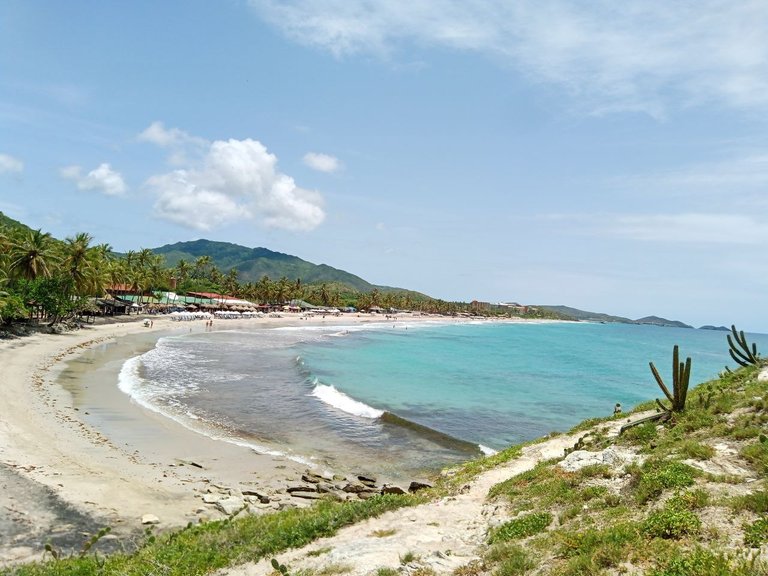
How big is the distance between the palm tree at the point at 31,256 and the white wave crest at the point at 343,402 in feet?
129

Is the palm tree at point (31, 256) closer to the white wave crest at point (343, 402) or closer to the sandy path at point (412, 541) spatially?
the white wave crest at point (343, 402)

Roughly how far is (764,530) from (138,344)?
60.0 meters

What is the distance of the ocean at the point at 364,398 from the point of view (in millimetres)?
24109

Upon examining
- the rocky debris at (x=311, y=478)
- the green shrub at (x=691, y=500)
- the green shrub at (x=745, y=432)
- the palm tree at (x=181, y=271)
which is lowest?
the rocky debris at (x=311, y=478)

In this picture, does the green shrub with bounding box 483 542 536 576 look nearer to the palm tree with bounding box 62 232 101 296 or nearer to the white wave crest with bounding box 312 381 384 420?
the white wave crest with bounding box 312 381 384 420

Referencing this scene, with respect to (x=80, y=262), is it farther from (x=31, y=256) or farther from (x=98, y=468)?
(x=98, y=468)

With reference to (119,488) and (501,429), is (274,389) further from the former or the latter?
(119,488)

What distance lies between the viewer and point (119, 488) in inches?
604

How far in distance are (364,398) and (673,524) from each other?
3031 centimetres

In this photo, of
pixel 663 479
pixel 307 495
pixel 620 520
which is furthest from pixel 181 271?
pixel 620 520

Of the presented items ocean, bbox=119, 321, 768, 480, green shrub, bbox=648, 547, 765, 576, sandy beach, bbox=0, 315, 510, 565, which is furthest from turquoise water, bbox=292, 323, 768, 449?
green shrub, bbox=648, 547, 765, 576

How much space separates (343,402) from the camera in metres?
33.9

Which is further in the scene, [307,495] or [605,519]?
[307,495]

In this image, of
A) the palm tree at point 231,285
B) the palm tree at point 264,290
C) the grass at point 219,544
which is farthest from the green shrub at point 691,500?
the palm tree at point 231,285
